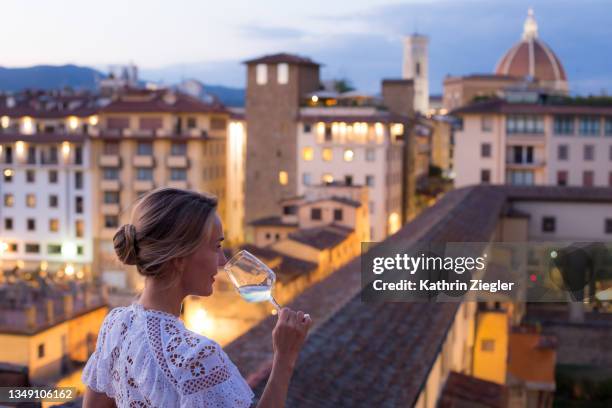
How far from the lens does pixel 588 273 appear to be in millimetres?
4984

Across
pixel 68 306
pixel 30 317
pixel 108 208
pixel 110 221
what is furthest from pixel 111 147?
pixel 30 317

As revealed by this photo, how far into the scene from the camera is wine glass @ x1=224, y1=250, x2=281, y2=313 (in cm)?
222

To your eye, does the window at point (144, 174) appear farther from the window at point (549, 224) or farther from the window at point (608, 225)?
the window at point (608, 225)

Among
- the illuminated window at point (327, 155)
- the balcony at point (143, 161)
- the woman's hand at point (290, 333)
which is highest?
the woman's hand at point (290, 333)

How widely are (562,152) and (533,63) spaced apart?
33581 millimetres

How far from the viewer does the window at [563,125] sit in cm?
3675

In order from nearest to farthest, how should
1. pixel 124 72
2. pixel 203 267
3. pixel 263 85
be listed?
pixel 203 267
pixel 263 85
pixel 124 72

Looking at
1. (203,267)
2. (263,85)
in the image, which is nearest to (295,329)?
(203,267)

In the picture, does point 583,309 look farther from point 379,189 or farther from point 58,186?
point 58,186

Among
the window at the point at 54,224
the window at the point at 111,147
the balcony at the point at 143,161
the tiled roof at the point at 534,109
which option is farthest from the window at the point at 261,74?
the window at the point at 54,224

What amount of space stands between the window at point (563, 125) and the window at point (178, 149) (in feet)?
47.4

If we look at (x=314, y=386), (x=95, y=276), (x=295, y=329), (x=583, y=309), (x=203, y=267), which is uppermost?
(x=203, y=267)

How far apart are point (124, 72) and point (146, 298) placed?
5266cm

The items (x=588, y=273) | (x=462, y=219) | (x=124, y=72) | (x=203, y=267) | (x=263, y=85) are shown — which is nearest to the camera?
(x=203, y=267)
